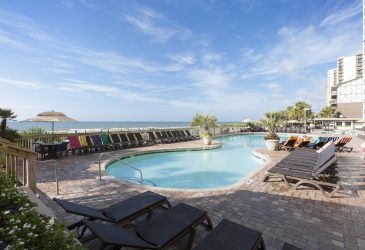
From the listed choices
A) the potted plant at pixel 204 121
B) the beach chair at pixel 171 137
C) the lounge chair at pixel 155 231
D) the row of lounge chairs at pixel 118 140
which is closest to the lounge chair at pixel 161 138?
the row of lounge chairs at pixel 118 140

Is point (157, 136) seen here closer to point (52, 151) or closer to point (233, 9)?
point (52, 151)

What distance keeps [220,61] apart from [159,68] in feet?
33.2

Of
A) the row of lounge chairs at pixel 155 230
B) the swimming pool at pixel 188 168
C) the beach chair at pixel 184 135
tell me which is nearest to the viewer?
the row of lounge chairs at pixel 155 230

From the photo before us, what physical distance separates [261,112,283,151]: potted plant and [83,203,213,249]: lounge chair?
34.5 feet

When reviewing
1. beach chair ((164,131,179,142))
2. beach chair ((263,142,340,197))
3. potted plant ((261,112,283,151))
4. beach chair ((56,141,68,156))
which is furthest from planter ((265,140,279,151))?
beach chair ((56,141,68,156))

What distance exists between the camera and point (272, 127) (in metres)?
13.5

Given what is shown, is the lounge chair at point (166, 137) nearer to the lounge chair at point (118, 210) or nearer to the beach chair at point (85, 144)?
the beach chair at point (85, 144)

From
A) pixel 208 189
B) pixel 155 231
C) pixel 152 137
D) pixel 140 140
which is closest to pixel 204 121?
pixel 152 137

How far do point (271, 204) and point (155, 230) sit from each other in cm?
298

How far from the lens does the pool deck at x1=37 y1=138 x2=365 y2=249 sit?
10.7ft

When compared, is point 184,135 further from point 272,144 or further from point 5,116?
point 5,116

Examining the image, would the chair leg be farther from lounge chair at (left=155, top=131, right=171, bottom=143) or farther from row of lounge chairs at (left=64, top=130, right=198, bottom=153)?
lounge chair at (left=155, top=131, right=171, bottom=143)

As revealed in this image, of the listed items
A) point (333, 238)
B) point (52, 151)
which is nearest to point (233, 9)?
point (52, 151)

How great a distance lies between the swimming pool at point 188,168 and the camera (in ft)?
26.3
